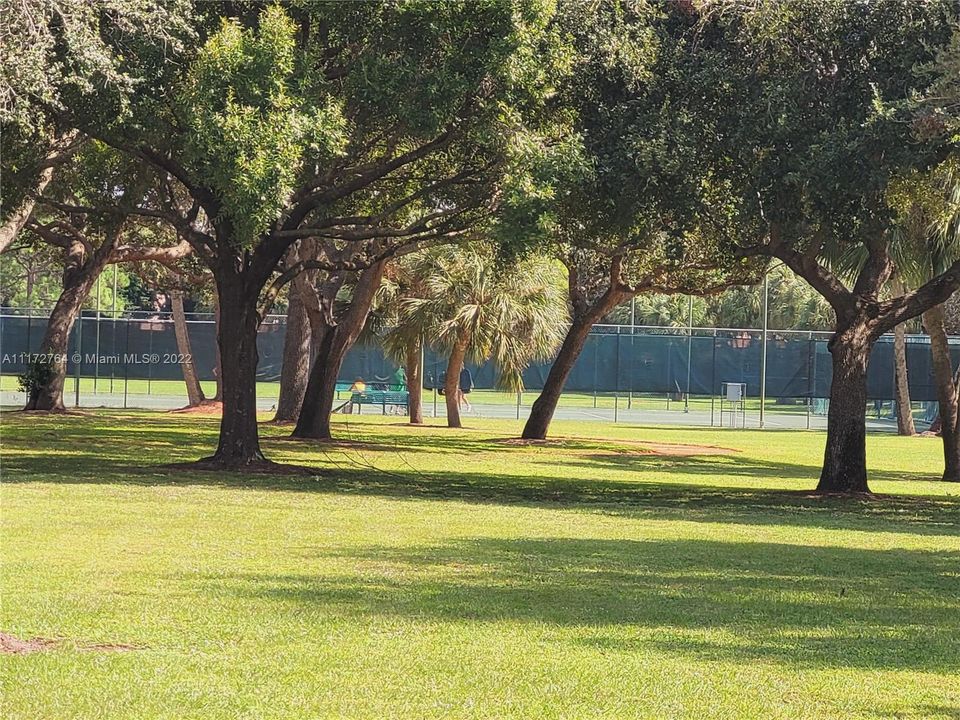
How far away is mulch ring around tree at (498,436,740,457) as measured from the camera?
31.7m

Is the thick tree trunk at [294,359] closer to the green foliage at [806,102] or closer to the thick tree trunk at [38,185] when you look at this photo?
the thick tree trunk at [38,185]

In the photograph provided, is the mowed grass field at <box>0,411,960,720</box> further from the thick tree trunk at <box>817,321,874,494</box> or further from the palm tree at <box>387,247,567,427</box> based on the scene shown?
the palm tree at <box>387,247,567,427</box>

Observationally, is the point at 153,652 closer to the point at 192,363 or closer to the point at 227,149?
the point at 227,149

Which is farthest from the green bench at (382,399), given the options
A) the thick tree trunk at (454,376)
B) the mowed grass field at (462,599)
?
the mowed grass field at (462,599)

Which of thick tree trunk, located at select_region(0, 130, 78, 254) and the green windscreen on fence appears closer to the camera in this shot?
thick tree trunk, located at select_region(0, 130, 78, 254)

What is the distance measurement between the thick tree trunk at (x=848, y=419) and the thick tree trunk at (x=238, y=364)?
8475 millimetres

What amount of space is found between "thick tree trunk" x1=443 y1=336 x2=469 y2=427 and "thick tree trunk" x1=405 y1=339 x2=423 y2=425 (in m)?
0.82

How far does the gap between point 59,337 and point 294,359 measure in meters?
6.44

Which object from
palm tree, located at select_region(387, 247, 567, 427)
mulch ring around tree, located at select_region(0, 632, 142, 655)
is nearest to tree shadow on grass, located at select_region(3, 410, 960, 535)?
palm tree, located at select_region(387, 247, 567, 427)

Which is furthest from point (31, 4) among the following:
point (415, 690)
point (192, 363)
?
point (192, 363)

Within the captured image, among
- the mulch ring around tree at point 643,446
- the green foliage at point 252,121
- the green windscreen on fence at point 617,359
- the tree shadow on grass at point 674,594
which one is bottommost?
the tree shadow on grass at point 674,594

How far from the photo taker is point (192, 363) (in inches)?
1729

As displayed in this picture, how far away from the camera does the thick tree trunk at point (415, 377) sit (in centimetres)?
3694

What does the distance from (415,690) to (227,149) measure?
1190cm
